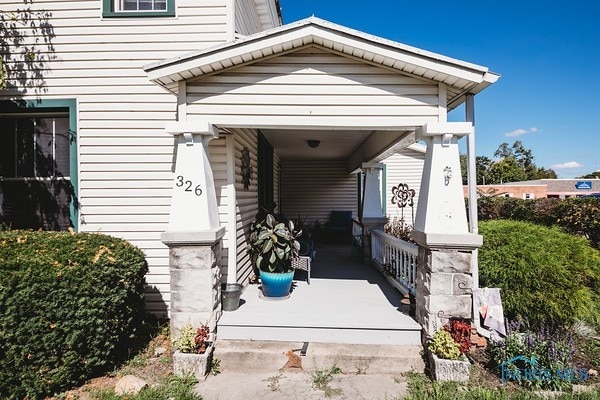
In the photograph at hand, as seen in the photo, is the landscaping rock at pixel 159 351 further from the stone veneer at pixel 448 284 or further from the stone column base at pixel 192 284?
the stone veneer at pixel 448 284

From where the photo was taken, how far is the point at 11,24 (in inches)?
181

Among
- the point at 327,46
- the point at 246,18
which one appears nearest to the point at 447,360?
the point at 327,46

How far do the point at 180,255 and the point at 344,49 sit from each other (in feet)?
9.20

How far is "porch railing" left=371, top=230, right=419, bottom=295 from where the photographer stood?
14.2ft

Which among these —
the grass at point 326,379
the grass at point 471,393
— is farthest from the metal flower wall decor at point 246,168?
the grass at point 471,393

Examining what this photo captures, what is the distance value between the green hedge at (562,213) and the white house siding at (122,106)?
7469 mm

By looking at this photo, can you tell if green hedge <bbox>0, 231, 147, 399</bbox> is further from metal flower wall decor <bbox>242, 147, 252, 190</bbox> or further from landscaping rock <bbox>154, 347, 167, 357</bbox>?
metal flower wall decor <bbox>242, 147, 252, 190</bbox>

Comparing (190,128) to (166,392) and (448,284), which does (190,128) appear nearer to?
(166,392)

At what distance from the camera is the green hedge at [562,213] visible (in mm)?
6391

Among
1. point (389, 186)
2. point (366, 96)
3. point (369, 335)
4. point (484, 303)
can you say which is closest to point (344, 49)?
point (366, 96)

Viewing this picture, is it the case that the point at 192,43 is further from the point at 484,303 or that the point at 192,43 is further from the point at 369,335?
the point at 484,303

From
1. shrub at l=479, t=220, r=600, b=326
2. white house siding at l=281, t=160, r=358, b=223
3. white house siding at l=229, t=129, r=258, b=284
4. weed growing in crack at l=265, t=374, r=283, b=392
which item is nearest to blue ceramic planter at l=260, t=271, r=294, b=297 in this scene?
white house siding at l=229, t=129, r=258, b=284

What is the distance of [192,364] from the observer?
323 centimetres

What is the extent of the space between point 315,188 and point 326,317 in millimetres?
7058
